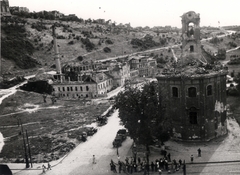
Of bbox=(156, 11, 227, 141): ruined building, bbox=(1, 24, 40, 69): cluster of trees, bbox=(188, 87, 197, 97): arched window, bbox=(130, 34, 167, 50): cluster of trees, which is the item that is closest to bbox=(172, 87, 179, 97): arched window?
bbox=(156, 11, 227, 141): ruined building

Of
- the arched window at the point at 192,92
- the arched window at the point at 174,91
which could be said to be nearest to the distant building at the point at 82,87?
the arched window at the point at 174,91

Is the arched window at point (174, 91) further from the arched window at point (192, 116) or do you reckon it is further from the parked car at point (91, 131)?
the parked car at point (91, 131)

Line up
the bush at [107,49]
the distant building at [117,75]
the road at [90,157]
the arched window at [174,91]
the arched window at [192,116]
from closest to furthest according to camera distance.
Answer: the road at [90,157], the arched window at [192,116], the arched window at [174,91], the distant building at [117,75], the bush at [107,49]

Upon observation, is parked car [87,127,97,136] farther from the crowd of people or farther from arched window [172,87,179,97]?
arched window [172,87,179,97]

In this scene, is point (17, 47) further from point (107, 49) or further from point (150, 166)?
point (150, 166)

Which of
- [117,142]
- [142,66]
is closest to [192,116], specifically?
[117,142]

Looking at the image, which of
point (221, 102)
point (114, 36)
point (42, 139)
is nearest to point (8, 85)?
point (42, 139)
